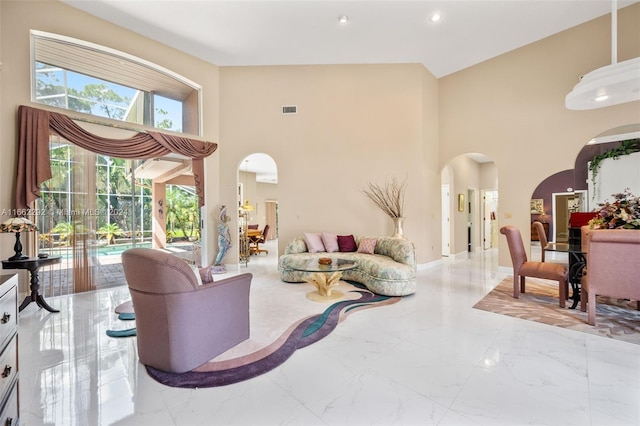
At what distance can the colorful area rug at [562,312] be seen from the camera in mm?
2977

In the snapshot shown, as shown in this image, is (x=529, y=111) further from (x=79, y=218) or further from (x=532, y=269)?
(x=79, y=218)

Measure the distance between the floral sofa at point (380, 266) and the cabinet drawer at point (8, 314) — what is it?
358cm

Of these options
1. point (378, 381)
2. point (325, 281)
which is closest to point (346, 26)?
point (325, 281)

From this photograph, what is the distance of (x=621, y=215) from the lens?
127 inches

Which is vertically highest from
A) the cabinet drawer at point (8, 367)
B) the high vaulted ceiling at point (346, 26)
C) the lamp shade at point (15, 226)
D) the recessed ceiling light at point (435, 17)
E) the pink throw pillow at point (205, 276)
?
the high vaulted ceiling at point (346, 26)

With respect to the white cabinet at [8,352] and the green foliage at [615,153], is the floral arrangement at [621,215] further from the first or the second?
the white cabinet at [8,352]

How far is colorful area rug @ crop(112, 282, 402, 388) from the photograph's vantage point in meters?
2.17

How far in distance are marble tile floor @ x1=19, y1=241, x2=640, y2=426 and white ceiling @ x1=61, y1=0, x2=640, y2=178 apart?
4757 millimetres

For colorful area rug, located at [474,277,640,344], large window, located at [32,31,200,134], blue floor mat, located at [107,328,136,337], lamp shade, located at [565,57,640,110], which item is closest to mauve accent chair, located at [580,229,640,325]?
colorful area rug, located at [474,277,640,344]

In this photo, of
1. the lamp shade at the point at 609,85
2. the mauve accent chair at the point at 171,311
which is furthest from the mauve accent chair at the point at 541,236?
the mauve accent chair at the point at 171,311

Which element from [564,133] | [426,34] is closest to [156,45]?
[426,34]

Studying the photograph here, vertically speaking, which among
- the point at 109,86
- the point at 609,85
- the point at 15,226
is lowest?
the point at 15,226

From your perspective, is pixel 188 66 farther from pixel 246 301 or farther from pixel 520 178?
pixel 520 178

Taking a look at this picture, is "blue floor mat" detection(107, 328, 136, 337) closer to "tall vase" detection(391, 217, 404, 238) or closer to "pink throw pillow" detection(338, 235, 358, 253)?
"pink throw pillow" detection(338, 235, 358, 253)
